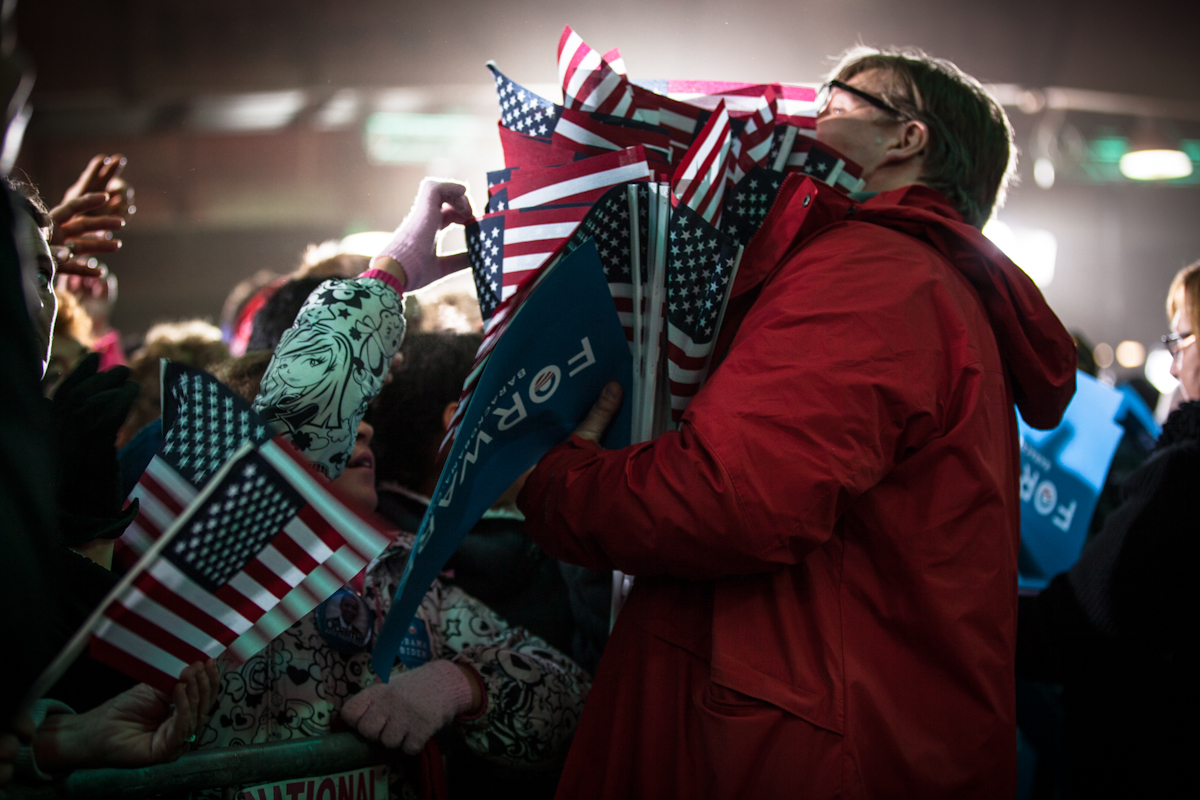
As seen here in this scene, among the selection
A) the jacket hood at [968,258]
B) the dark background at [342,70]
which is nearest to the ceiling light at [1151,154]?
the dark background at [342,70]

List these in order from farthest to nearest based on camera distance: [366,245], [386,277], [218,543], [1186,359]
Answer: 1. [366,245]
2. [1186,359]
3. [386,277]
4. [218,543]

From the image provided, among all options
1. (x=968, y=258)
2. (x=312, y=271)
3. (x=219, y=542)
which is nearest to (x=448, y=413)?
(x=312, y=271)

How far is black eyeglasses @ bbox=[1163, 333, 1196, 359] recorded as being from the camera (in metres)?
2.10

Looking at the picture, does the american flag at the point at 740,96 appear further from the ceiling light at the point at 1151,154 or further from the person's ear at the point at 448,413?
the ceiling light at the point at 1151,154

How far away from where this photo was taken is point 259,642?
3.22 feet

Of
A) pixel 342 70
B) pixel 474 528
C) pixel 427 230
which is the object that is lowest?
pixel 474 528

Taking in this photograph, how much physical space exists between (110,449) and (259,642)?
0.50 m

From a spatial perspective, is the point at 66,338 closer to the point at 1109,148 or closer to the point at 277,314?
the point at 277,314

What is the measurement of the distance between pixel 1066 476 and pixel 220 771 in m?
2.26

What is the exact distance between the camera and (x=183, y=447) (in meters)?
1.03

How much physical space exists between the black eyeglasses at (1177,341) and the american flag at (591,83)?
1.60 metres

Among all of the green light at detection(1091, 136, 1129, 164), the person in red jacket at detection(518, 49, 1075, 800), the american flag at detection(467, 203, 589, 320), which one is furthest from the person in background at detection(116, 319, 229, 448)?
the green light at detection(1091, 136, 1129, 164)

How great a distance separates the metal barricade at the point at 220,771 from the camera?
0.99m

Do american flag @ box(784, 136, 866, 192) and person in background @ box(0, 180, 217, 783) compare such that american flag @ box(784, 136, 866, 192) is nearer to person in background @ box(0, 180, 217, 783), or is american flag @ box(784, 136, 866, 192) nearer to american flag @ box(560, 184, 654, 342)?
american flag @ box(560, 184, 654, 342)
